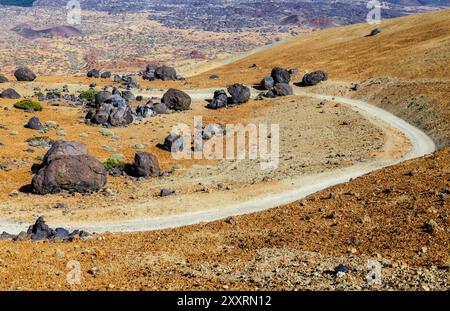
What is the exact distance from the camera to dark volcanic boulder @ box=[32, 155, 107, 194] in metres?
37.1

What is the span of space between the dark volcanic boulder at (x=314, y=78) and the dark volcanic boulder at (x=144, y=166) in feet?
138

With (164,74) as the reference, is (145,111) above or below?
below

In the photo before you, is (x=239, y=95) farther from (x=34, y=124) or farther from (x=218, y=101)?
(x=34, y=124)

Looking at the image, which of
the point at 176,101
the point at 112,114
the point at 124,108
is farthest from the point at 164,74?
the point at 112,114

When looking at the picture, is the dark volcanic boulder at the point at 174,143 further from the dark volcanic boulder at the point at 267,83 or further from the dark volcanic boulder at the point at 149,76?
the dark volcanic boulder at the point at 149,76

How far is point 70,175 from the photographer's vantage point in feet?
123

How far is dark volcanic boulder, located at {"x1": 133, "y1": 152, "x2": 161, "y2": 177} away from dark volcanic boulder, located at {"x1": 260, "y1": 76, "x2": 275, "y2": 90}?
39876mm

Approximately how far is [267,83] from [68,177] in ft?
159

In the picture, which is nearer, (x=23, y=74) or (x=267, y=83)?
(x=267, y=83)

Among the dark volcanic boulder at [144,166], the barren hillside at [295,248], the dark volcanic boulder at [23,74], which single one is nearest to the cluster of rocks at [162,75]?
the dark volcanic boulder at [23,74]

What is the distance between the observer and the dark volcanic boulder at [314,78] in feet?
254

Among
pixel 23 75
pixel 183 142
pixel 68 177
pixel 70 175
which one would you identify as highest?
pixel 23 75
